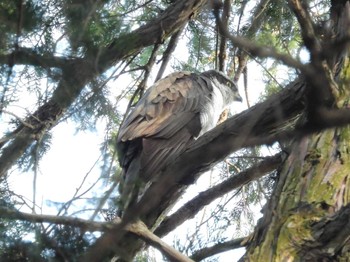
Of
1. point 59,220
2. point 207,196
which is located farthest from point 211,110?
point 59,220

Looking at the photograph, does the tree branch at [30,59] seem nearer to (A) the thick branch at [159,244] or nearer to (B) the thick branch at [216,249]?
(A) the thick branch at [159,244]

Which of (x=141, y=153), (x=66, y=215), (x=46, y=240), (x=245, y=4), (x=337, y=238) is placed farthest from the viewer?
(x=245, y=4)

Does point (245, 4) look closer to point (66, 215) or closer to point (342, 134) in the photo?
point (342, 134)

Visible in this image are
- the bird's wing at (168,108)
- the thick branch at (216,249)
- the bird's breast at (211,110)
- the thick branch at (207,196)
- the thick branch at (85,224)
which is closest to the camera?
the thick branch at (85,224)

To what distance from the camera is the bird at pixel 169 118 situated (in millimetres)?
5387

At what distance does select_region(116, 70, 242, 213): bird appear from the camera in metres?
5.39

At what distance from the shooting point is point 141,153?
542 cm

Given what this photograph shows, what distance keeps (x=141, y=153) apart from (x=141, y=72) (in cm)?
115

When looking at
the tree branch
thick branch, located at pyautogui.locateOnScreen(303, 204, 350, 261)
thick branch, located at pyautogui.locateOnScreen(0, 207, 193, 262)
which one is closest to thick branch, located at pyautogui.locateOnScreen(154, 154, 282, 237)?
thick branch, located at pyautogui.locateOnScreen(0, 207, 193, 262)

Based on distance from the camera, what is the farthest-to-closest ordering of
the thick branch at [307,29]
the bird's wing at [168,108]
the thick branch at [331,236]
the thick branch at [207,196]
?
the bird's wing at [168,108] → the thick branch at [207,196] → the thick branch at [331,236] → the thick branch at [307,29]

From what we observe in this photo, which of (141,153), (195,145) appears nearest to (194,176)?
(195,145)

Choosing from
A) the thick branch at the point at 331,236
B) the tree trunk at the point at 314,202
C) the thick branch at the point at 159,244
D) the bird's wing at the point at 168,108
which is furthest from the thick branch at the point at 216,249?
the bird's wing at the point at 168,108

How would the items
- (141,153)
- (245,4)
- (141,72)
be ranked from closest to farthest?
(141,153) → (245,4) → (141,72)

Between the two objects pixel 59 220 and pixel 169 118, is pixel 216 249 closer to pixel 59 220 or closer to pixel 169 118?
pixel 59 220
